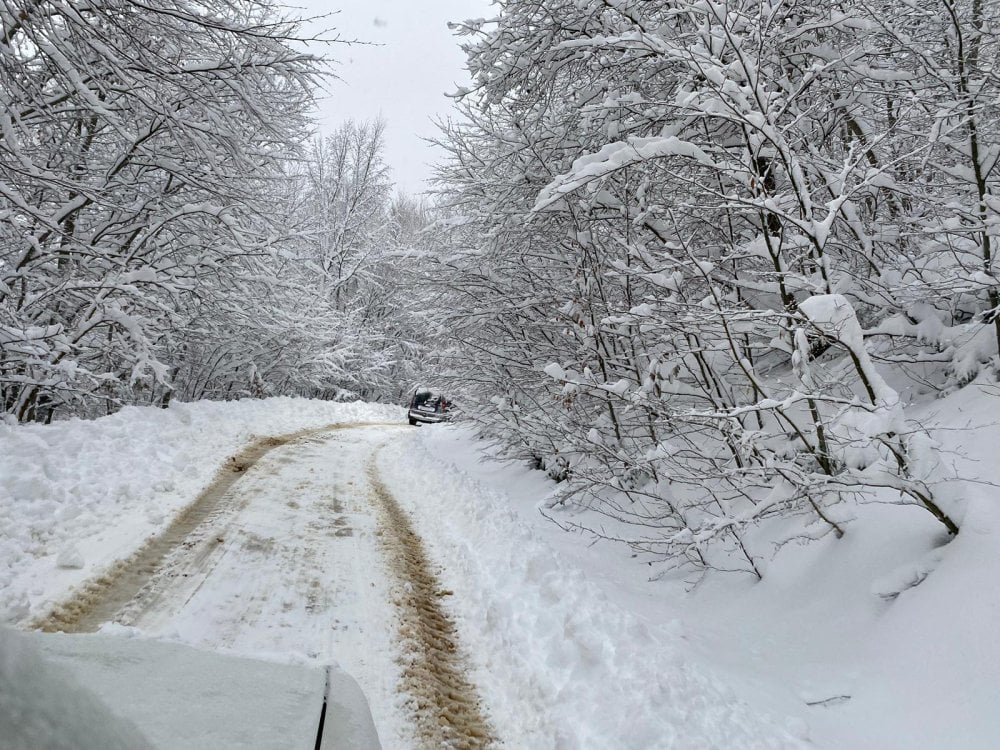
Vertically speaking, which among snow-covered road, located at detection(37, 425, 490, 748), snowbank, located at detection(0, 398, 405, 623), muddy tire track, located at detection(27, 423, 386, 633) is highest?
snowbank, located at detection(0, 398, 405, 623)

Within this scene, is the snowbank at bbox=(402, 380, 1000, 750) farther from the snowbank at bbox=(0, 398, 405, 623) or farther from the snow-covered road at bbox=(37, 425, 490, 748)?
the snowbank at bbox=(0, 398, 405, 623)

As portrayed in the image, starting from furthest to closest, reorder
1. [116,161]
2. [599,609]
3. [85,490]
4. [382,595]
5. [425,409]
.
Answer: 1. [425,409]
2. [116,161]
3. [85,490]
4. [382,595]
5. [599,609]

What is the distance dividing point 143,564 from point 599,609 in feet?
12.8

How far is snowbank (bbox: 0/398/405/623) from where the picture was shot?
455 centimetres

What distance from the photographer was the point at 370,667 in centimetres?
377

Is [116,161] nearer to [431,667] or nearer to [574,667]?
[431,667]

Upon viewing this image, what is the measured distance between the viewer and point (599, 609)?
4523 millimetres

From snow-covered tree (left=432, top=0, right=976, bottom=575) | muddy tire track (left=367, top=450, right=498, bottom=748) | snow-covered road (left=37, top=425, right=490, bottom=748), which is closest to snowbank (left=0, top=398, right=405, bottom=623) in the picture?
snow-covered road (left=37, top=425, right=490, bottom=748)

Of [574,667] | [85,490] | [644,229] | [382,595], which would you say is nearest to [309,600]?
[382,595]

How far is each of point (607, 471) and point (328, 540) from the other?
10.7 ft

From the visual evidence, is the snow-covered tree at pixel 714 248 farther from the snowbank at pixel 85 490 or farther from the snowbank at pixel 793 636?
the snowbank at pixel 85 490

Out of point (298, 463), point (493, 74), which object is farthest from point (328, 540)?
point (493, 74)

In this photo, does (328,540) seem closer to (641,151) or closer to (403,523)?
(403,523)

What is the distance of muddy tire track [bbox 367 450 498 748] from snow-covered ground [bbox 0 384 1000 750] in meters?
0.10
